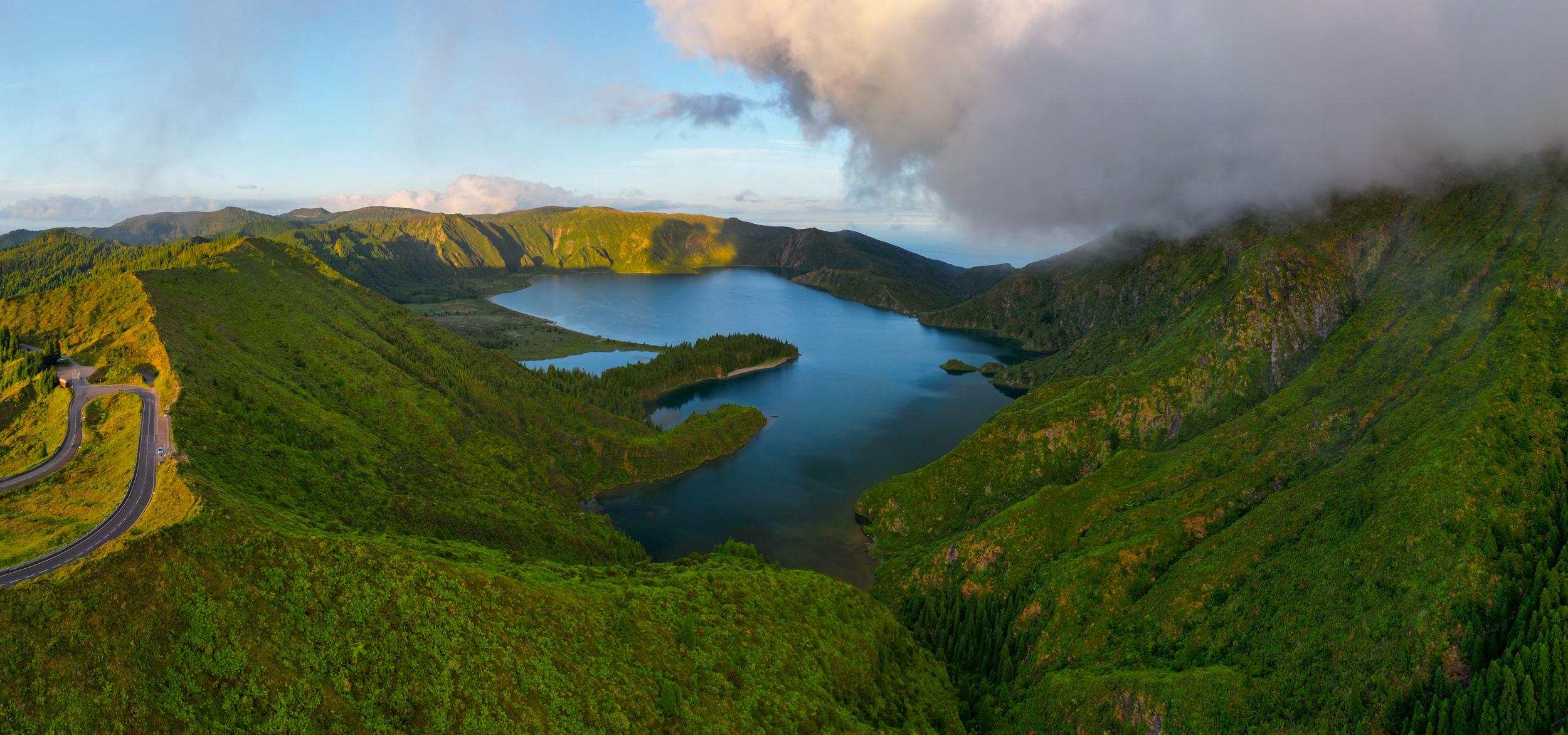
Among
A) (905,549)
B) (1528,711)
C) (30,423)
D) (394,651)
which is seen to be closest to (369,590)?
(394,651)

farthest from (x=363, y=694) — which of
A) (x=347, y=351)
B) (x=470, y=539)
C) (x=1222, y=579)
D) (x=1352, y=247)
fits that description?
(x=1352, y=247)

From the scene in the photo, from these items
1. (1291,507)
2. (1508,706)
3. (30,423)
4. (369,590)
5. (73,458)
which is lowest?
(1508,706)

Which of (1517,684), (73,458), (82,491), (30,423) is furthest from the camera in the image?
(30,423)

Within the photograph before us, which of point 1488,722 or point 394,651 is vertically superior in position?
point 394,651

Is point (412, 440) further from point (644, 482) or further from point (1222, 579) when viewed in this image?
point (1222, 579)

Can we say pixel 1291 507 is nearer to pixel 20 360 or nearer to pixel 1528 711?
pixel 1528 711

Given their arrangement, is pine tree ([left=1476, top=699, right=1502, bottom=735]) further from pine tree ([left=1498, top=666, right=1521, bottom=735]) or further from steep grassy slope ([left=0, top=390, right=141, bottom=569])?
steep grassy slope ([left=0, top=390, right=141, bottom=569])
